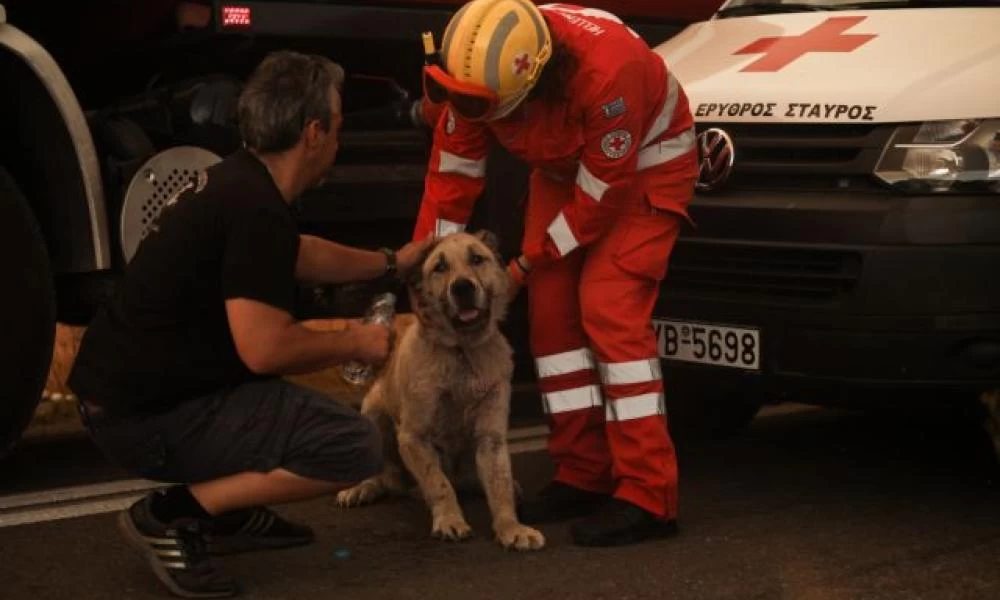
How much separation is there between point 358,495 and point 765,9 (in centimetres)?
222

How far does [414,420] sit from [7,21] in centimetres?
186

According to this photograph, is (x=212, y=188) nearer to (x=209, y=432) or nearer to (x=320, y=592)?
(x=209, y=432)

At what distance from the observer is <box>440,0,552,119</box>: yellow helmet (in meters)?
4.92

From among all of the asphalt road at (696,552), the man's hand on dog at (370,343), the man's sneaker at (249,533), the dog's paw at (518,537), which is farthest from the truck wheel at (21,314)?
the dog's paw at (518,537)

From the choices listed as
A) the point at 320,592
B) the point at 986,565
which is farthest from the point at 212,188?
the point at 986,565

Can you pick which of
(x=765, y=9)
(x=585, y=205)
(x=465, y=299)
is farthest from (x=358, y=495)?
(x=765, y=9)

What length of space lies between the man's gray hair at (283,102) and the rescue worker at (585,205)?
0.45 metres

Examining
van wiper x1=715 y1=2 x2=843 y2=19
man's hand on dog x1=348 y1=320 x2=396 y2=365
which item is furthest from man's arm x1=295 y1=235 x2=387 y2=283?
van wiper x1=715 y1=2 x2=843 y2=19

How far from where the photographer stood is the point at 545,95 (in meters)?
5.14

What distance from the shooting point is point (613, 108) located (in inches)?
197

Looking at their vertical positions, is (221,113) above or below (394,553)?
above

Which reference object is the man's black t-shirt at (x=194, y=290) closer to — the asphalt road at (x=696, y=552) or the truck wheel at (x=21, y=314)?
the asphalt road at (x=696, y=552)

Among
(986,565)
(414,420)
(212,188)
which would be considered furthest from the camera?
(414,420)

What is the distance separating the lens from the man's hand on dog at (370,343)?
4.56m
